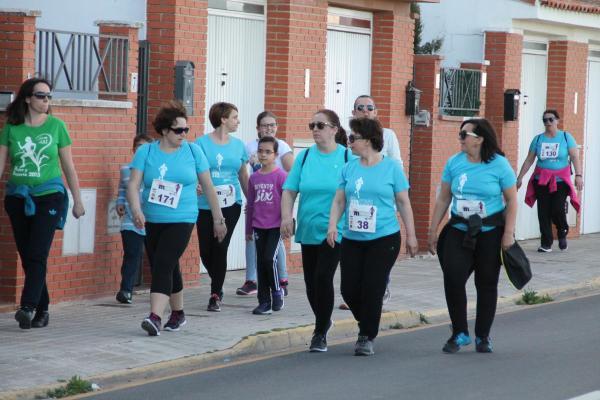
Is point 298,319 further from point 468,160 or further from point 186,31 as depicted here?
point 186,31

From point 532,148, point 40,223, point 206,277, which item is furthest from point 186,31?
point 532,148

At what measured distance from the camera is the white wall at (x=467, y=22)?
2145 cm

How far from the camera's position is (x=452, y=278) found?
10.9 metres

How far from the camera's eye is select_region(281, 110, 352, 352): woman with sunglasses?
35.7ft

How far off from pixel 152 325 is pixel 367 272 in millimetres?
1799

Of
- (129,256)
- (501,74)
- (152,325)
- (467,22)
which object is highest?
(467,22)

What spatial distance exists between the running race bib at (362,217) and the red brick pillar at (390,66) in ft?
25.8

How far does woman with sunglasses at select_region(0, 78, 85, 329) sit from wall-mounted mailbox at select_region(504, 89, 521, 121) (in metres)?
11.2

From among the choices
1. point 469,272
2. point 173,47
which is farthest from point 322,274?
point 173,47

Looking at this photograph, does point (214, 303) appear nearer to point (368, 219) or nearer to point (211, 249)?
point (211, 249)

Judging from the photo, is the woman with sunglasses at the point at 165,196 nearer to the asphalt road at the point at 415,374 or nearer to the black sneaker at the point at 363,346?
the asphalt road at the point at 415,374

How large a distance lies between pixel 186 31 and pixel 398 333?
4.15 meters

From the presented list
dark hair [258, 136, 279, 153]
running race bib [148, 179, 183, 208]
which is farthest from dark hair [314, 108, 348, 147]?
running race bib [148, 179, 183, 208]

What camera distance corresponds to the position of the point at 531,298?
1491 centimetres
